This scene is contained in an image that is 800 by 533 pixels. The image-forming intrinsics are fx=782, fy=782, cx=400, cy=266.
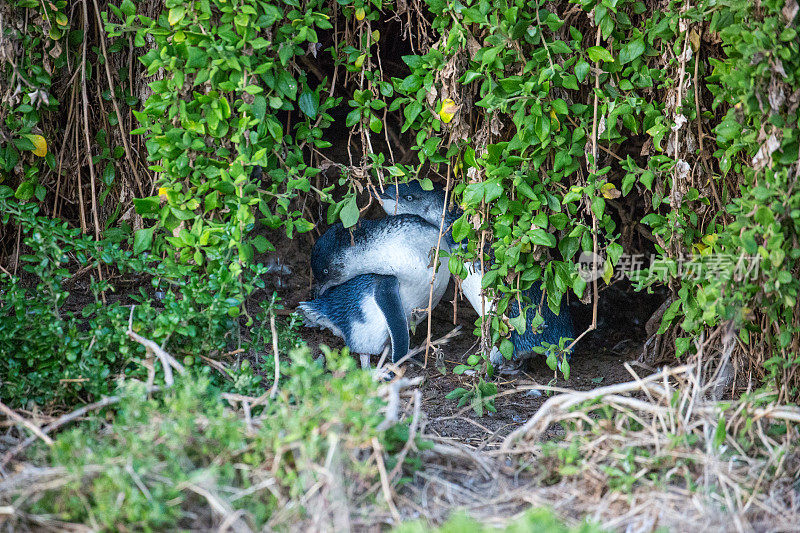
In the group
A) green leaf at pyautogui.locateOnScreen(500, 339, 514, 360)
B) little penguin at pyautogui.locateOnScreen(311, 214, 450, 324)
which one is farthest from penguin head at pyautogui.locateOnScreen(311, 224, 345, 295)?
green leaf at pyautogui.locateOnScreen(500, 339, 514, 360)

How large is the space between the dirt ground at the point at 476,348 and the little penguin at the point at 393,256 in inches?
11.4

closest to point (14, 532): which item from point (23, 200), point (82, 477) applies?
point (82, 477)

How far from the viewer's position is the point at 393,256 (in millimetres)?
3236

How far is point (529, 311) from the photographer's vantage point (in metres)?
3.18

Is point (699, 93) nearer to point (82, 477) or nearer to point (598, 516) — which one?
point (598, 516)

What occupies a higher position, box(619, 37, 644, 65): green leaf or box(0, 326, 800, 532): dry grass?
box(619, 37, 644, 65): green leaf

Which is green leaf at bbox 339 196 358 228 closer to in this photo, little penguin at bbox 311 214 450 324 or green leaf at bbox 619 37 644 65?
little penguin at bbox 311 214 450 324

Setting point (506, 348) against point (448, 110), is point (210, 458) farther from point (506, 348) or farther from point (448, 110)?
point (448, 110)

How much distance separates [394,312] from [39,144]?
1491mm

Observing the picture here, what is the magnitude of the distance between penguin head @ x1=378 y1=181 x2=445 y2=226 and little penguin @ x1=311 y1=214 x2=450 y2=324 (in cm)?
4

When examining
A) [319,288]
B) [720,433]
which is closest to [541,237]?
[720,433]

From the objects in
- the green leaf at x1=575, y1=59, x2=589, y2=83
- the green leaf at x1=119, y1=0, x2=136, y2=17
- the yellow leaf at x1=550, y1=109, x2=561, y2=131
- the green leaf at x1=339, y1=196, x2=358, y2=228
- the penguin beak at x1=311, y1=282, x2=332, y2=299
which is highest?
the green leaf at x1=119, y1=0, x2=136, y2=17

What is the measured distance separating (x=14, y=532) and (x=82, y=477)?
173 mm

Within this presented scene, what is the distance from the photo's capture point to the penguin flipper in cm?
315
